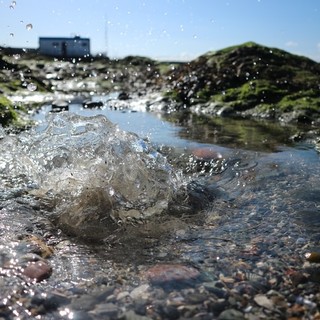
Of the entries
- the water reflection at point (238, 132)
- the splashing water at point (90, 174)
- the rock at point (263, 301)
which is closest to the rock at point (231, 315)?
the rock at point (263, 301)

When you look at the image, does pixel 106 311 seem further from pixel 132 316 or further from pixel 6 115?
pixel 6 115

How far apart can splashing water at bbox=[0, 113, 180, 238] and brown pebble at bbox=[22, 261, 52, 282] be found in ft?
2.40

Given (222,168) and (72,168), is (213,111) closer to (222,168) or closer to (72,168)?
(222,168)

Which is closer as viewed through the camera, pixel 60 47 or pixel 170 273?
pixel 170 273

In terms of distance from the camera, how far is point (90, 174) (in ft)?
15.1

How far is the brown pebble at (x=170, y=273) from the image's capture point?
2.77 meters

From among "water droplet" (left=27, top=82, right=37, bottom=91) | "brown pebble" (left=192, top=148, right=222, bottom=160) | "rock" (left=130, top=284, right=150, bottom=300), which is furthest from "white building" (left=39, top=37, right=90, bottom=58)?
"rock" (left=130, top=284, right=150, bottom=300)

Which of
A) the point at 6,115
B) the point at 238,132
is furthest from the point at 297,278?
Result: the point at 6,115

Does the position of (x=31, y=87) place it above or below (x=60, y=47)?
below

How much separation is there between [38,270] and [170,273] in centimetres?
95

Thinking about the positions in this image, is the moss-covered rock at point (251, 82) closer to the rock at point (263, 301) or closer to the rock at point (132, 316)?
the rock at point (263, 301)

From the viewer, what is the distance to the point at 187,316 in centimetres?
239

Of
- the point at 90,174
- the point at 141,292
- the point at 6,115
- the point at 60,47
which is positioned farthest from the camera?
the point at 60,47

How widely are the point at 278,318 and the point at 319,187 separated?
10.1 ft
